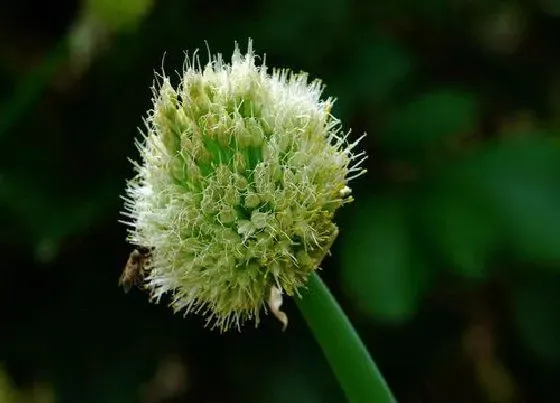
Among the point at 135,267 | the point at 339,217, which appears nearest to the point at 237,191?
the point at 135,267

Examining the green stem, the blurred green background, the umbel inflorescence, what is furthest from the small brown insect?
the blurred green background

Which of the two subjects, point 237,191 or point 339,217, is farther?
point 339,217

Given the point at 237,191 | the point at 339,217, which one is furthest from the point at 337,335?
the point at 339,217

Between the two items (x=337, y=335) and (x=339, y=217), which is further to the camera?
(x=339, y=217)

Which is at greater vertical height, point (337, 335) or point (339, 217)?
point (339, 217)

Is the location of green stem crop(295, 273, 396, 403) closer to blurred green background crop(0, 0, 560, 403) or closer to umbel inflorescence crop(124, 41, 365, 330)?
umbel inflorescence crop(124, 41, 365, 330)

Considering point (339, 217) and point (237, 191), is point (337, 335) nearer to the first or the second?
point (237, 191)
